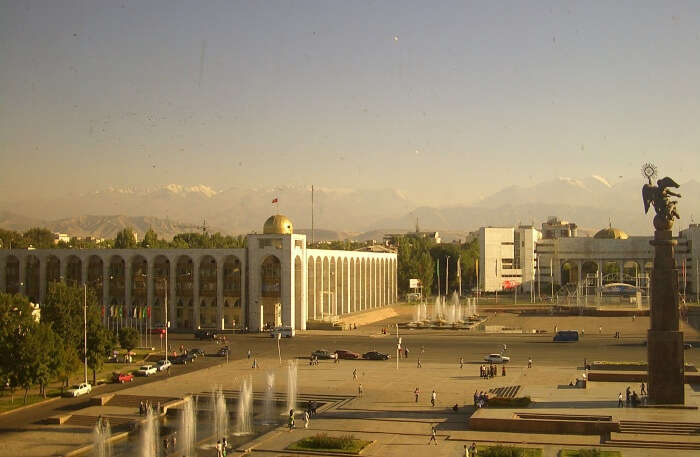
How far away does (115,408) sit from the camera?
39812mm

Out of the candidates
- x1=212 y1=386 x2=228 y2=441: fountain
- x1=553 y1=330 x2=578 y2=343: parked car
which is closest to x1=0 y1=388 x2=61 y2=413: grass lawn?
x1=212 y1=386 x2=228 y2=441: fountain

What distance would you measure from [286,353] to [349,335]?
14.5m

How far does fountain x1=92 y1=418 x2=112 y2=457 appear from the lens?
30.8 m

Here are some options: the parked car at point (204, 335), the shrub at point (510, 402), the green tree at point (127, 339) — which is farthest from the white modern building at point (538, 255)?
the shrub at point (510, 402)

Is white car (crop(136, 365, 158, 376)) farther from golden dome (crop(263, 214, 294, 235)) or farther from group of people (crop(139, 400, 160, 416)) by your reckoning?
golden dome (crop(263, 214, 294, 235))

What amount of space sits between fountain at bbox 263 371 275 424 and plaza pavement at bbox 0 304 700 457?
0.38 m

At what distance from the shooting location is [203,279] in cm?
7844

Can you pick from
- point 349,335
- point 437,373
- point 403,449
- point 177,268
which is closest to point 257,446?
point 403,449

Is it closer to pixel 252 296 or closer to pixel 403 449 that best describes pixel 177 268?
pixel 252 296

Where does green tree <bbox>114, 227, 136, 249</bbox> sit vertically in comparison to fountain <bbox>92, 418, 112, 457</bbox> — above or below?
above

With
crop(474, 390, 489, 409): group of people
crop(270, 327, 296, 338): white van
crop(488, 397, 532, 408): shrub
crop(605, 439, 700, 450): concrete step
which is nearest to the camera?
crop(605, 439, 700, 450): concrete step

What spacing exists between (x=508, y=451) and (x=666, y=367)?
10.1 m

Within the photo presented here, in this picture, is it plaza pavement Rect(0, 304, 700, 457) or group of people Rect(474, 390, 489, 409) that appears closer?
plaza pavement Rect(0, 304, 700, 457)

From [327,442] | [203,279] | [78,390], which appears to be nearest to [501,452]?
[327,442]
